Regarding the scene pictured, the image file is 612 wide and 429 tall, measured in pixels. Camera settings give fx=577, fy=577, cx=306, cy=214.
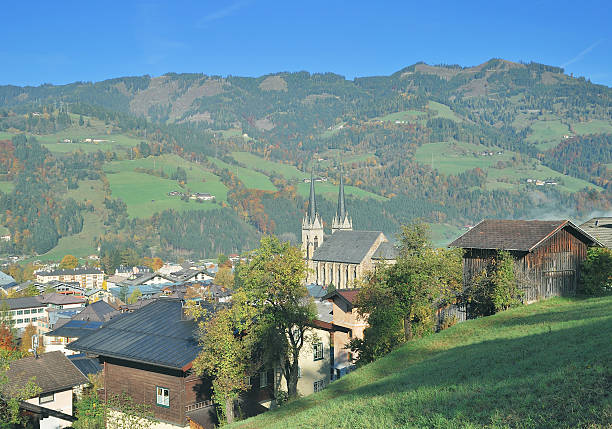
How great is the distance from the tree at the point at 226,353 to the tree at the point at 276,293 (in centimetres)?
100

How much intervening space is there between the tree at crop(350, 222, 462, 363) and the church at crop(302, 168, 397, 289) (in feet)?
245

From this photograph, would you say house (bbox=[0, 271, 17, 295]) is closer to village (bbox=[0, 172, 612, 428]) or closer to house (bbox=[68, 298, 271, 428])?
village (bbox=[0, 172, 612, 428])

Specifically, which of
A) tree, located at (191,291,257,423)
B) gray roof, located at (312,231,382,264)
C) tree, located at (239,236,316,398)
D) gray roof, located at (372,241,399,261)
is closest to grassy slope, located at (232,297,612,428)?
tree, located at (191,291,257,423)

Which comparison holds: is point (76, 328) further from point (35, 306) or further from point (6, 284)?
point (6, 284)

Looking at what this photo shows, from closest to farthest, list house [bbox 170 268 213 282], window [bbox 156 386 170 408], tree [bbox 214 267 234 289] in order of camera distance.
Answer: window [bbox 156 386 170 408] < tree [bbox 214 267 234 289] < house [bbox 170 268 213 282]

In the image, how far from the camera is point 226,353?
79.8ft

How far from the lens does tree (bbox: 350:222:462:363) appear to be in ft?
98.7

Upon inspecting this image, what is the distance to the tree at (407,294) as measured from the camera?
98.7ft

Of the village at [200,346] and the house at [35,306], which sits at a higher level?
the village at [200,346]

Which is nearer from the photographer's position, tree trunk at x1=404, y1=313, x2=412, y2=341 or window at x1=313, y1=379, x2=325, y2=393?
tree trunk at x1=404, y1=313, x2=412, y2=341

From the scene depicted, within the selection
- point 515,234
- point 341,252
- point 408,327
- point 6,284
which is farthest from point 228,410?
point 6,284

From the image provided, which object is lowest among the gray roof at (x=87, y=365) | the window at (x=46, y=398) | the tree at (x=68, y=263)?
the window at (x=46, y=398)

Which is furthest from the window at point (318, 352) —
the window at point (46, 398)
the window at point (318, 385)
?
the window at point (46, 398)

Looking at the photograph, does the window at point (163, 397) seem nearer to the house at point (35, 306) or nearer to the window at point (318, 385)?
the window at point (318, 385)
